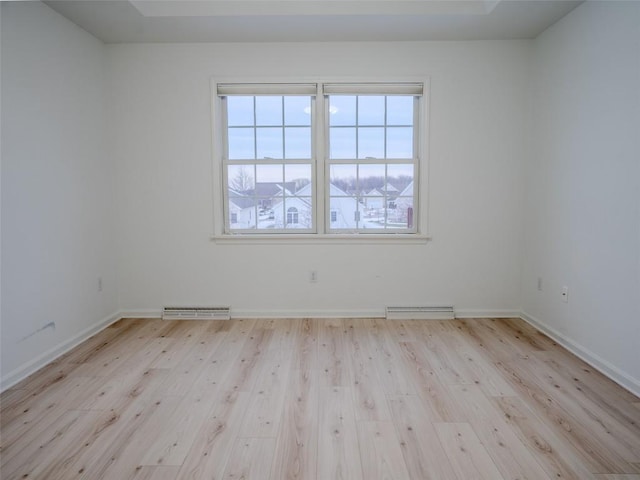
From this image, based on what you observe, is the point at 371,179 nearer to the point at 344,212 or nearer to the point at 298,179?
the point at 344,212

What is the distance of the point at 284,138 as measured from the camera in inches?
150

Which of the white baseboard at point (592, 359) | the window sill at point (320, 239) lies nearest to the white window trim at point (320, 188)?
the window sill at point (320, 239)

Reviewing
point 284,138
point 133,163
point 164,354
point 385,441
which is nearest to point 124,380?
point 164,354

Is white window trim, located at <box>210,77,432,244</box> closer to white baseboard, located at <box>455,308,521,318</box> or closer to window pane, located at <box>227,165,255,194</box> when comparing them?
window pane, located at <box>227,165,255,194</box>

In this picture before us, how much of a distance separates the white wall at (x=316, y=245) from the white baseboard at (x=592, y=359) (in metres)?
0.46

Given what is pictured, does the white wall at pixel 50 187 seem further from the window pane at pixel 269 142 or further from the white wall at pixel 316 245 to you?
the window pane at pixel 269 142

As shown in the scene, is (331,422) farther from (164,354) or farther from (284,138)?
(284,138)

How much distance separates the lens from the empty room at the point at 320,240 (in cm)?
200

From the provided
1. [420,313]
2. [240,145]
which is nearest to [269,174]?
[240,145]

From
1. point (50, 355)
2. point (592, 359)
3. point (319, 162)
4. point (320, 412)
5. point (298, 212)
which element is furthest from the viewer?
point (298, 212)

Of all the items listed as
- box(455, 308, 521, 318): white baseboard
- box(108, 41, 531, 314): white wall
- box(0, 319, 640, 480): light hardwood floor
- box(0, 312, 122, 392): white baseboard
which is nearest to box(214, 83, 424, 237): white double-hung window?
box(108, 41, 531, 314): white wall

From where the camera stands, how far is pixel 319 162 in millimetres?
3764

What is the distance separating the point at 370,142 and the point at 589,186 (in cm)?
186

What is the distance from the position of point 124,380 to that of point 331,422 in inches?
56.9
